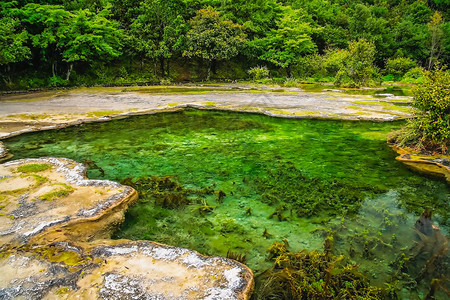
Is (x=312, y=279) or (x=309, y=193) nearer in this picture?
(x=312, y=279)

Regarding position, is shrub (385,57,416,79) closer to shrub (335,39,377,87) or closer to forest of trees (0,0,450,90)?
forest of trees (0,0,450,90)

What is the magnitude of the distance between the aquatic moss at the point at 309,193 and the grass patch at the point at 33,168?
5.97 m

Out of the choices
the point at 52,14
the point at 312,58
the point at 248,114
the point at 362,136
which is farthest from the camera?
the point at 312,58

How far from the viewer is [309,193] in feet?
23.2

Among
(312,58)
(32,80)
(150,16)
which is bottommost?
(32,80)

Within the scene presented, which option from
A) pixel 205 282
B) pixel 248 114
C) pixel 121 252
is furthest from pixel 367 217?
pixel 248 114

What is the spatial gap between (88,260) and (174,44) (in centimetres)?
3271

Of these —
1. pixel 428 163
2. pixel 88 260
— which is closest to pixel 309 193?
pixel 428 163

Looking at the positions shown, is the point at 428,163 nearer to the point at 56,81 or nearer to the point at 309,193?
the point at 309,193

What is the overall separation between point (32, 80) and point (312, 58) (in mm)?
35754

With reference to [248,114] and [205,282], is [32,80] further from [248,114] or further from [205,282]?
[205,282]

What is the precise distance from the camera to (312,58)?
135 feet

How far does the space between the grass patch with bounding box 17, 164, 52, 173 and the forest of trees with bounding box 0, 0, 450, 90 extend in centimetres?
1803

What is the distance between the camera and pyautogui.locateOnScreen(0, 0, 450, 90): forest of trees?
82.8ft
